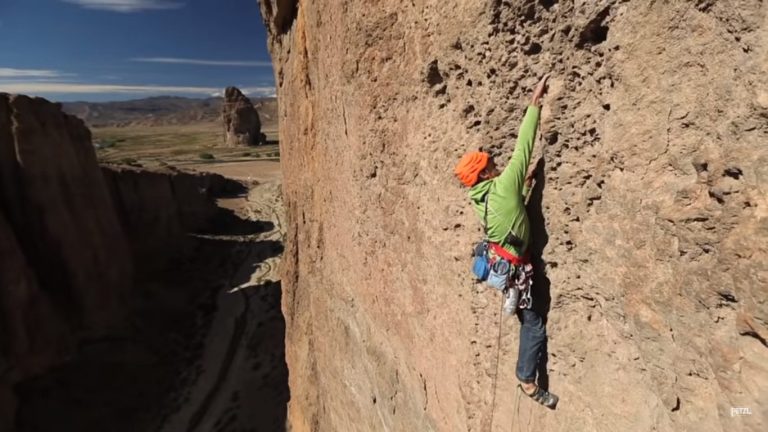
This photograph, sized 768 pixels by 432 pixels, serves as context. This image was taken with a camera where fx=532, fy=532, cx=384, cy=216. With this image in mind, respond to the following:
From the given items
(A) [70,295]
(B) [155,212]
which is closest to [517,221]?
(A) [70,295]

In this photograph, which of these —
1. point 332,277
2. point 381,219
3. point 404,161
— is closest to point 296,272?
point 332,277

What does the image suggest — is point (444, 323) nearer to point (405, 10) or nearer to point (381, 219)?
point (381, 219)

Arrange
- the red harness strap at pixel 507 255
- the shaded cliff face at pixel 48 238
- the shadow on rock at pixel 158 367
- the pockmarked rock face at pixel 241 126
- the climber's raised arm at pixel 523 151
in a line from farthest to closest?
the pockmarked rock face at pixel 241 126
the shaded cliff face at pixel 48 238
the shadow on rock at pixel 158 367
the red harness strap at pixel 507 255
the climber's raised arm at pixel 523 151

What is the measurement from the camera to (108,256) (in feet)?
46.5

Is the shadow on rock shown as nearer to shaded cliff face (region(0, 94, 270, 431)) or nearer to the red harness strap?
shaded cliff face (region(0, 94, 270, 431))

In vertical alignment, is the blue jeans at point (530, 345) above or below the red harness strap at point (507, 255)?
below

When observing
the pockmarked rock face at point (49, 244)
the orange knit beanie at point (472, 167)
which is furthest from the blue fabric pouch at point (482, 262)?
the pockmarked rock face at point (49, 244)

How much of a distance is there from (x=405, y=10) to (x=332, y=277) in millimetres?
3242

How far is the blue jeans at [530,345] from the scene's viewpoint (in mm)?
2951

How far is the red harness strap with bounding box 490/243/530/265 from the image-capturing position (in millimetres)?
2846

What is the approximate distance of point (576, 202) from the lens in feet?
8.77

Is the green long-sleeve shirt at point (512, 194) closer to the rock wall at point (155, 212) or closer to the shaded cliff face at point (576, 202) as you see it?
the shaded cliff face at point (576, 202)

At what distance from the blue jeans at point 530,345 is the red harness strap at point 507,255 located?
0.96 ft

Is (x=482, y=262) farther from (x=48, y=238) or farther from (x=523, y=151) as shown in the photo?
(x=48, y=238)
